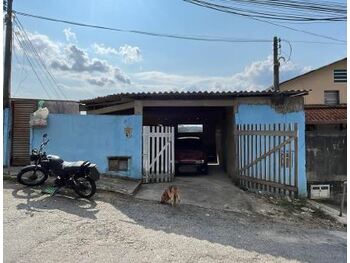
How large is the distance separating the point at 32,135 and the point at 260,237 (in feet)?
24.7

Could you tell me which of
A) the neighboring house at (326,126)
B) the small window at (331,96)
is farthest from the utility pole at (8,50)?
the small window at (331,96)

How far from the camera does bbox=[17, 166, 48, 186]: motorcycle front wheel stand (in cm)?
857

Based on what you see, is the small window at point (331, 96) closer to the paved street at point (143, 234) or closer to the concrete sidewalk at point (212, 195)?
the concrete sidewalk at point (212, 195)

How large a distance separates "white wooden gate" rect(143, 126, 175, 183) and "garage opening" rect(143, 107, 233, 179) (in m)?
2.03

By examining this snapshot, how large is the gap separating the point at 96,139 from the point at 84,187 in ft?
9.88

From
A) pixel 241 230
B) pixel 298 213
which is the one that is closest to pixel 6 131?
pixel 241 230

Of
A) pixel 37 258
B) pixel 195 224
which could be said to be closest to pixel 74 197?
pixel 195 224

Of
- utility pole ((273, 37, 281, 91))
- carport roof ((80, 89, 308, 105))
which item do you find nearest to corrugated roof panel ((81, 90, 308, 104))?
carport roof ((80, 89, 308, 105))

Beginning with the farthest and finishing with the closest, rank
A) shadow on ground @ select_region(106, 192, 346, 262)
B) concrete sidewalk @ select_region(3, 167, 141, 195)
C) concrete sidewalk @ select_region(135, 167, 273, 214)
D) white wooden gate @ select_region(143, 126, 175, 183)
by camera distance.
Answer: white wooden gate @ select_region(143, 126, 175, 183), concrete sidewalk @ select_region(3, 167, 141, 195), concrete sidewalk @ select_region(135, 167, 273, 214), shadow on ground @ select_region(106, 192, 346, 262)

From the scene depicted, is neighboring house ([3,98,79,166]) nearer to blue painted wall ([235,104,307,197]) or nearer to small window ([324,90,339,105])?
blue painted wall ([235,104,307,197])

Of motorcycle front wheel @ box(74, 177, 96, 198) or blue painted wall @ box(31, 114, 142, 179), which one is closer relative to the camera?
motorcycle front wheel @ box(74, 177, 96, 198)

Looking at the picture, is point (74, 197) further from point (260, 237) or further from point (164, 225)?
point (260, 237)

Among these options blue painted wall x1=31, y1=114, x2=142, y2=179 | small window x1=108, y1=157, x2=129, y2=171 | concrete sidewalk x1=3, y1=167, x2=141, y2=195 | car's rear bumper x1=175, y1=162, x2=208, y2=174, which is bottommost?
concrete sidewalk x1=3, y1=167, x2=141, y2=195

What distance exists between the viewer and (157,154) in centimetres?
1105
